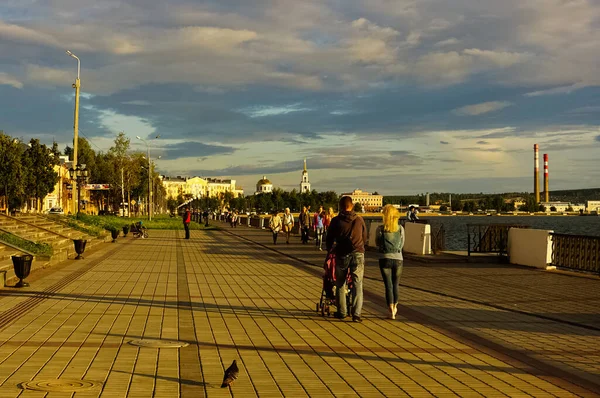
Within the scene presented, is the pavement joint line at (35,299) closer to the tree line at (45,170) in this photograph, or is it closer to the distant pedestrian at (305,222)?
the distant pedestrian at (305,222)

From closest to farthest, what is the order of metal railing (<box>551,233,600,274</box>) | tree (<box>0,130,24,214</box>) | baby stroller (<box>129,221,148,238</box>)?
metal railing (<box>551,233,600,274</box>)
baby stroller (<box>129,221,148,238</box>)
tree (<box>0,130,24,214</box>)

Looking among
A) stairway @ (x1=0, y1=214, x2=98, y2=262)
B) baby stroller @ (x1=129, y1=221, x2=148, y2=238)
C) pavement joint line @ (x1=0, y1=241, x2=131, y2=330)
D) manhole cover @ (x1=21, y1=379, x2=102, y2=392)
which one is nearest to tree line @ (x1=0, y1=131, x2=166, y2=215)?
baby stroller @ (x1=129, y1=221, x2=148, y2=238)

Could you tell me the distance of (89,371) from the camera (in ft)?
23.4

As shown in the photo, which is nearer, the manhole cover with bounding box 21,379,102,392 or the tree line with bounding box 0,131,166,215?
the manhole cover with bounding box 21,379,102,392

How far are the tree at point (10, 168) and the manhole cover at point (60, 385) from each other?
6687 centimetres

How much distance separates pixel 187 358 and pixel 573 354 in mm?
4306

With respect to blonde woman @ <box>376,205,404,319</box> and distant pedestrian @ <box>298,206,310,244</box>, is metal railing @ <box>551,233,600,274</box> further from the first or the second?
distant pedestrian @ <box>298,206,310,244</box>

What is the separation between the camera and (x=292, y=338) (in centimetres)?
930

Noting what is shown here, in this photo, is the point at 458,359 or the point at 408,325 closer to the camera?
the point at 458,359

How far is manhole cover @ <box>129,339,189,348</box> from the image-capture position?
8547 millimetres

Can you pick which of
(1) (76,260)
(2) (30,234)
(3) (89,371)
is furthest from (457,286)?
(2) (30,234)

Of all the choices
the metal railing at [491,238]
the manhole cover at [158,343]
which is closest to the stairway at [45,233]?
the manhole cover at [158,343]

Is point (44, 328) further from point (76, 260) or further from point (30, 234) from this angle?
point (30, 234)

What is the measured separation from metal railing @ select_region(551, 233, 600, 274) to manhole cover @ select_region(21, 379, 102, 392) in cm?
1525
